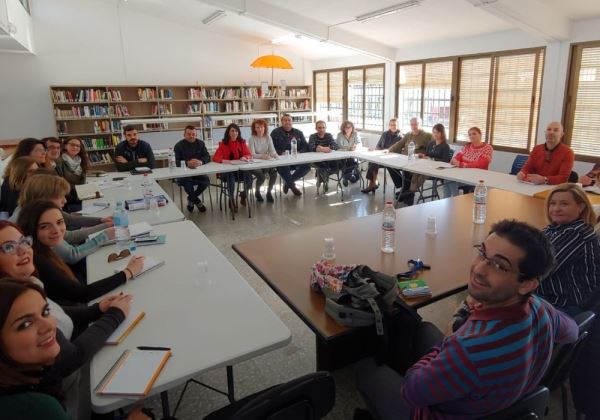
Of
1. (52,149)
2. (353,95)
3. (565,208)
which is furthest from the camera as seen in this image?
(353,95)

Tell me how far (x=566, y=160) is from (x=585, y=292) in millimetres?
2800

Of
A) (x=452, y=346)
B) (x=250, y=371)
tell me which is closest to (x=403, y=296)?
(x=452, y=346)

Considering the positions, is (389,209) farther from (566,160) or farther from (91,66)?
(91,66)

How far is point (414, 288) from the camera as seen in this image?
1853mm

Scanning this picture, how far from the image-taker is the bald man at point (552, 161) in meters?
4.02

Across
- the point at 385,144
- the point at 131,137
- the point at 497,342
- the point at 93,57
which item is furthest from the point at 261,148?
the point at 497,342

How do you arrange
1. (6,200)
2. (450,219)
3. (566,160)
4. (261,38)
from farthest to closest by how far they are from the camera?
(261,38), (566,160), (6,200), (450,219)

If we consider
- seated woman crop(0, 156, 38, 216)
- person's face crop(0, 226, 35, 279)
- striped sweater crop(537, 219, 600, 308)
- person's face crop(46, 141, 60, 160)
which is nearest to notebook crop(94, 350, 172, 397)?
person's face crop(0, 226, 35, 279)

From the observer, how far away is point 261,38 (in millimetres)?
9352

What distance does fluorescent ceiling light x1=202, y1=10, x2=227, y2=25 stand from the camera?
751 centimetres

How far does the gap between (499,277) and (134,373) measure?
117 centimetres

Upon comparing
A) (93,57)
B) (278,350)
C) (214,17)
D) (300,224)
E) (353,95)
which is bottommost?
(278,350)

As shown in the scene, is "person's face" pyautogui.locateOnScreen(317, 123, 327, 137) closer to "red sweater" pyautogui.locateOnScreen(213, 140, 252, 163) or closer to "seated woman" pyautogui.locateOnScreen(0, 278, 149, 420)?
"red sweater" pyautogui.locateOnScreen(213, 140, 252, 163)

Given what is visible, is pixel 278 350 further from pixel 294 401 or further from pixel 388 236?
pixel 294 401
